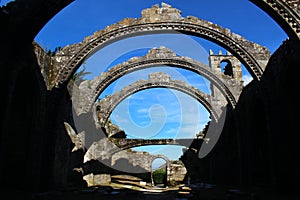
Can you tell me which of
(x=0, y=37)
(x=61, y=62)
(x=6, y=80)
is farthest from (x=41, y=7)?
(x=61, y=62)

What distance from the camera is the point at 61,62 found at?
870 cm

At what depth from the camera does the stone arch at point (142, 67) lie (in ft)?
46.4

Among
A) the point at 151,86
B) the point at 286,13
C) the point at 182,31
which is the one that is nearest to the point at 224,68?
the point at 151,86

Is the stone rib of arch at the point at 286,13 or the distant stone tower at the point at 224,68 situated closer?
the stone rib of arch at the point at 286,13

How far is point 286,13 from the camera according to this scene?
543 centimetres

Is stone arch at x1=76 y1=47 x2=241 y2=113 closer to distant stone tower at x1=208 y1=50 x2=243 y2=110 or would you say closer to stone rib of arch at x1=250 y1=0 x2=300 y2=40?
distant stone tower at x1=208 y1=50 x2=243 y2=110

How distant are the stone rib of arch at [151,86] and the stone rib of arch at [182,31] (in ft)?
28.5

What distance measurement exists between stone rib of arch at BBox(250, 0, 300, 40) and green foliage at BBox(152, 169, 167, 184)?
28088 mm

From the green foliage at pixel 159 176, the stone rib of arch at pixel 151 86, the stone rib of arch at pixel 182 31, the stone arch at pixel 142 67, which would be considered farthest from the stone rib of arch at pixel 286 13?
the green foliage at pixel 159 176

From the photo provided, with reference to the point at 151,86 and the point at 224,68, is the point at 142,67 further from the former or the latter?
the point at 224,68

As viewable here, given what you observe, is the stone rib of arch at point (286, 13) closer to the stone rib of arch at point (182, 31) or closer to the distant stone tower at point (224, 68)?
the stone rib of arch at point (182, 31)

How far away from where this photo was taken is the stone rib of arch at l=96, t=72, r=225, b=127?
58.9ft

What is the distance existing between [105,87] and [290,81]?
10669 mm

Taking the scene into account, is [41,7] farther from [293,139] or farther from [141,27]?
[293,139]
